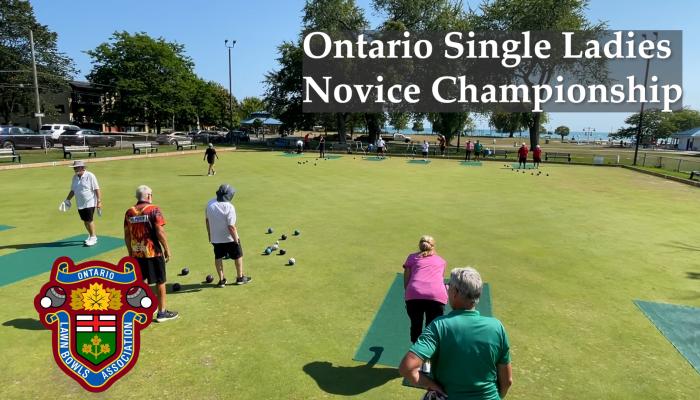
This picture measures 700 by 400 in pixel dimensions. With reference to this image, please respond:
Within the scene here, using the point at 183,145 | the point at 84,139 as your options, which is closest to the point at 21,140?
the point at 84,139

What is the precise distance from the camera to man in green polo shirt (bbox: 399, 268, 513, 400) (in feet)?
8.84

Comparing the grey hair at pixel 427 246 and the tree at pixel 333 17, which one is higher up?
the tree at pixel 333 17

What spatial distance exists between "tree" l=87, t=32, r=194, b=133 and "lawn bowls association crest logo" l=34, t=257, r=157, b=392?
60.6m

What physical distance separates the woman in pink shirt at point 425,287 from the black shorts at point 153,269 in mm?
3494

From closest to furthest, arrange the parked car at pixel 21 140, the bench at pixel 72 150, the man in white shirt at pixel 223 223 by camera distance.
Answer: the man in white shirt at pixel 223 223 < the bench at pixel 72 150 < the parked car at pixel 21 140

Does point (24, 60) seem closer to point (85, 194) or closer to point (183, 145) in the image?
point (183, 145)

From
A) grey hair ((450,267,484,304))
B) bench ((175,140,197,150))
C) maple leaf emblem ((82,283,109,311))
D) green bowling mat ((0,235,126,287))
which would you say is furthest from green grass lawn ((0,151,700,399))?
bench ((175,140,197,150))

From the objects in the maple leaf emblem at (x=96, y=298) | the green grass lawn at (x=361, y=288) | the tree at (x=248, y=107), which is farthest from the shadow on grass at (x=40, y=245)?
the tree at (x=248, y=107)

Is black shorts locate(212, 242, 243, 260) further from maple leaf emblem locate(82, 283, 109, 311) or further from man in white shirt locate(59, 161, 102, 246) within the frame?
man in white shirt locate(59, 161, 102, 246)

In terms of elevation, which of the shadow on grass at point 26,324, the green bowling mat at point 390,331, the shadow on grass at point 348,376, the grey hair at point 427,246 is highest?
the grey hair at point 427,246

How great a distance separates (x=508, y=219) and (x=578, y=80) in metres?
38.5

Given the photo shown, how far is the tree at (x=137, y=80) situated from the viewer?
57469 millimetres

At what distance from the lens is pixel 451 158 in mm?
37094

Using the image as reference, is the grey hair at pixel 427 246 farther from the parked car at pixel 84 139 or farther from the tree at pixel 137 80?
the tree at pixel 137 80
